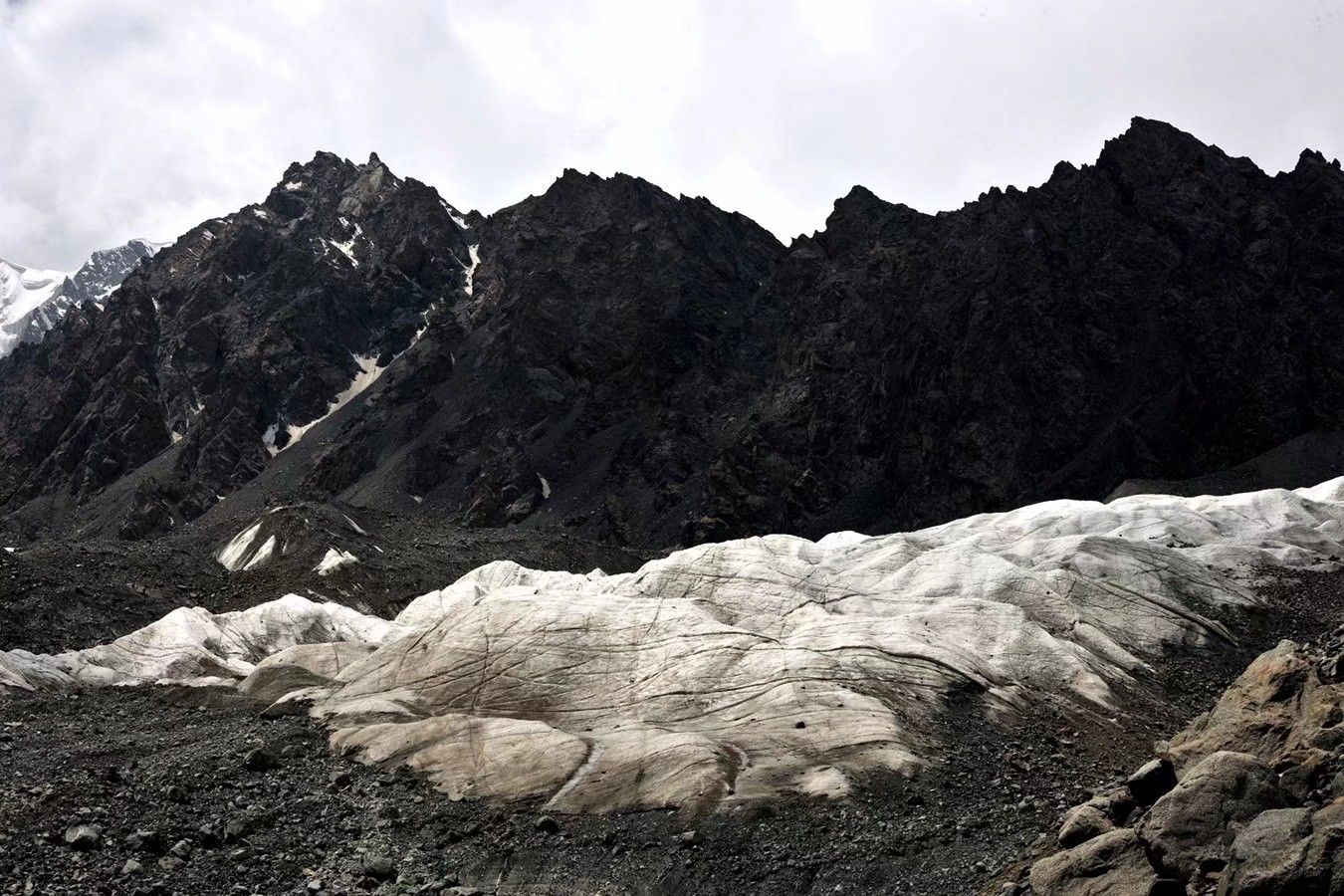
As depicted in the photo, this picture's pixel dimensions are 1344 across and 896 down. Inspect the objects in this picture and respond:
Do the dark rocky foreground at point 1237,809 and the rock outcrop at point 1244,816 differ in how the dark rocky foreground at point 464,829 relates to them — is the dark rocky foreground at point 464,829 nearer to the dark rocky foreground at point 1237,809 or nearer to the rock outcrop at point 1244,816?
the dark rocky foreground at point 1237,809

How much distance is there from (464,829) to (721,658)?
12559 millimetres

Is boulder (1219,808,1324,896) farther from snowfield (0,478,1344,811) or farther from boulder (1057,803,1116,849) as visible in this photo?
snowfield (0,478,1344,811)

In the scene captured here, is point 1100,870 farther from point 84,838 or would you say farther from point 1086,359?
point 1086,359

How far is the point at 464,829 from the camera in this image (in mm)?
28781

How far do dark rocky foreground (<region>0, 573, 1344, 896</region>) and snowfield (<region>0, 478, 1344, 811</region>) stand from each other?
123 cm

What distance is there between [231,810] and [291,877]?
4326mm

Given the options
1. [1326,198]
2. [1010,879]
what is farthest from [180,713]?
[1326,198]

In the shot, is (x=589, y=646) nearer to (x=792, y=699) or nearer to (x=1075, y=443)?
(x=792, y=699)

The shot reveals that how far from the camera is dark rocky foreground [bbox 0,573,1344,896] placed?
2547 cm

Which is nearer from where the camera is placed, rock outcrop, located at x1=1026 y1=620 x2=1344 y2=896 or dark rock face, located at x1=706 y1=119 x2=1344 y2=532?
rock outcrop, located at x1=1026 y1=620 x2=1344 y2=896

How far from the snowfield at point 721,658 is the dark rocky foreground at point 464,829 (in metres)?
1.23

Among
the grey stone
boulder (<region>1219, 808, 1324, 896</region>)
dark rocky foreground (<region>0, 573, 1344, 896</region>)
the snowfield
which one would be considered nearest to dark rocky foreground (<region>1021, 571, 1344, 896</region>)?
boulder (<region>1219, 808, 1324, 896</region>)

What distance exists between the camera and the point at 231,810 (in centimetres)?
2931

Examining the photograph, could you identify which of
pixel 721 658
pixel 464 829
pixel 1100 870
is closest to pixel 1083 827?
pixel 1100 870
